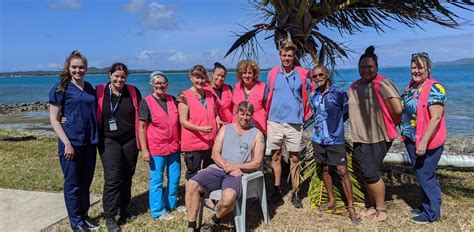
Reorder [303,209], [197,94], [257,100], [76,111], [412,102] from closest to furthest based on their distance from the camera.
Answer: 1. [76,111]
2. [412,102]
3. [197,94]
4. [257,100]
5. [303,209]

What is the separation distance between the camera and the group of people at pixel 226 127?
4195 mm

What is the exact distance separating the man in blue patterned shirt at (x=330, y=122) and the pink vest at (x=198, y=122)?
119 cm

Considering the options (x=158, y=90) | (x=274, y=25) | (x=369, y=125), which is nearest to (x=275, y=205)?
(x=369, y=125)

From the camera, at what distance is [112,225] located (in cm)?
448

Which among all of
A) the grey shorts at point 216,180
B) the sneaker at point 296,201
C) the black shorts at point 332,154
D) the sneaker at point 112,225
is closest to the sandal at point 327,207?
the sneaker at point 296,201

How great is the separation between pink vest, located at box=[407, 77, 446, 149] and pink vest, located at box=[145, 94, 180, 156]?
2.66 metres

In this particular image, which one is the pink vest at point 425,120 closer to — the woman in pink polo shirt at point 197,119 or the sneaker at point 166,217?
the woman in pink polo shirt at point 197,119

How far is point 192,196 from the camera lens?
166 inches

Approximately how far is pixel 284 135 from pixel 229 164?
3.00ft

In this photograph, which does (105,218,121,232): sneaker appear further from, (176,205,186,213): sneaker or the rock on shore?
the rock on shore

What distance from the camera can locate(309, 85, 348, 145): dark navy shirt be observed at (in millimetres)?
4586

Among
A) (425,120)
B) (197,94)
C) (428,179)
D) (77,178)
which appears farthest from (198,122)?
(428,179)

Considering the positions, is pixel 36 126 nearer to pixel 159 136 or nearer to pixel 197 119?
pixel 159 136

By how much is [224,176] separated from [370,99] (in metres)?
1.81
